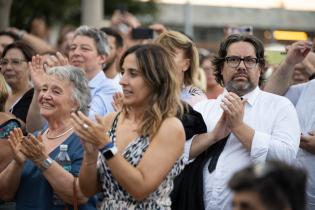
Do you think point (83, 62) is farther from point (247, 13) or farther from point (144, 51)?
point (247, 13)

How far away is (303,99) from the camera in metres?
6.77

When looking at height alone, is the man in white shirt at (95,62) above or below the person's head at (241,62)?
below

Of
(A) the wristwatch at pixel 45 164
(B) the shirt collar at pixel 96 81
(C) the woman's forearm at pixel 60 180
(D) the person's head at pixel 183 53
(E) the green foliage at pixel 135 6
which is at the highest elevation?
(D) the person's head at pixel 183 53

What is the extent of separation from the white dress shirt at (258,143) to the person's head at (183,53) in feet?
2.80

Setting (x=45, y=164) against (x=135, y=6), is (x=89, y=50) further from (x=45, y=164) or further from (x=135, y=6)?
(x=135, y=6)

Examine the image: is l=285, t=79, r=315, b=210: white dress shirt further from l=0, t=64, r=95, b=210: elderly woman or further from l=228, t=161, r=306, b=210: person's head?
l=228, t=161, r=306, b=210: person's head

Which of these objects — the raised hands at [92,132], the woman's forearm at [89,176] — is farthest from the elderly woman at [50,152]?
the raised hands at [92,132]

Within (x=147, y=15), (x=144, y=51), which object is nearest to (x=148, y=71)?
(x=144, y=51)

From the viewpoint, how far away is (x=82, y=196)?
→ 561cm

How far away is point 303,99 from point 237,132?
1.35 meters

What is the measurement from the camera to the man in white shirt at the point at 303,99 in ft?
21.0

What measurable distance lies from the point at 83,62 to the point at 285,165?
15.1 feet

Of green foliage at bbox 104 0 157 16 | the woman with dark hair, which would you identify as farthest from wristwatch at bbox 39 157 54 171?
green foliage at bbox 104 0 157 16

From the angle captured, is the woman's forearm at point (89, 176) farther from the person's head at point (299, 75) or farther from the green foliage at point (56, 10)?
the green foliage at point (56, 10)
